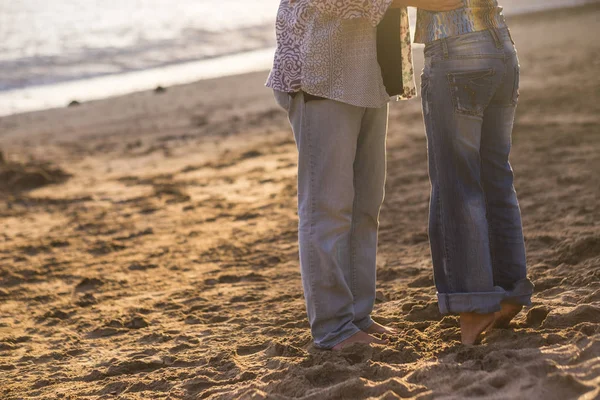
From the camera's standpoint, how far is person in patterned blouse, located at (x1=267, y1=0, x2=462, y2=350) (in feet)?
9.84

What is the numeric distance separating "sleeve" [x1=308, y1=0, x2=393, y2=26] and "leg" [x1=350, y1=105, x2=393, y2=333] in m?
0.45

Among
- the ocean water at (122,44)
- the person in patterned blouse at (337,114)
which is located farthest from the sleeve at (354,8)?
the ocean water at (122,44)

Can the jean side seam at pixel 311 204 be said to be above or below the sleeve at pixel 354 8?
below

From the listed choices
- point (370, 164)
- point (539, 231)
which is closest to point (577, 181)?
point (539, 231)

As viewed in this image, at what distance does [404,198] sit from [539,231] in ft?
4.57

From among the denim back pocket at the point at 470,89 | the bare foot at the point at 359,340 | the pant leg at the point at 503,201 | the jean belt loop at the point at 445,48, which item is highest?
the jean belt loop at the point at 445,48

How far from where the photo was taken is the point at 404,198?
6.14m

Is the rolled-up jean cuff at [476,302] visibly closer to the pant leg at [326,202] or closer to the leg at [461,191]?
the leg at [461,191]

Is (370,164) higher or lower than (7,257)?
higher

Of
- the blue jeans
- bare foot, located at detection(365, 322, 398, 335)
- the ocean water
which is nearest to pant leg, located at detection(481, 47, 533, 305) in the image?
the blue jeans

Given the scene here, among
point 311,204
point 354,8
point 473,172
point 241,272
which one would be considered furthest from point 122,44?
point 473,172

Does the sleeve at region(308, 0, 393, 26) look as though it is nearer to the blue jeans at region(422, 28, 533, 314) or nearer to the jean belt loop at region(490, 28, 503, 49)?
the blue jeans at region(422, 28, 533, 314)

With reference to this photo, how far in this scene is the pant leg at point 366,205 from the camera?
3.29 meters

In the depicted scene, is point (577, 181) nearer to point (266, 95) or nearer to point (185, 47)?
point (266, 95)
